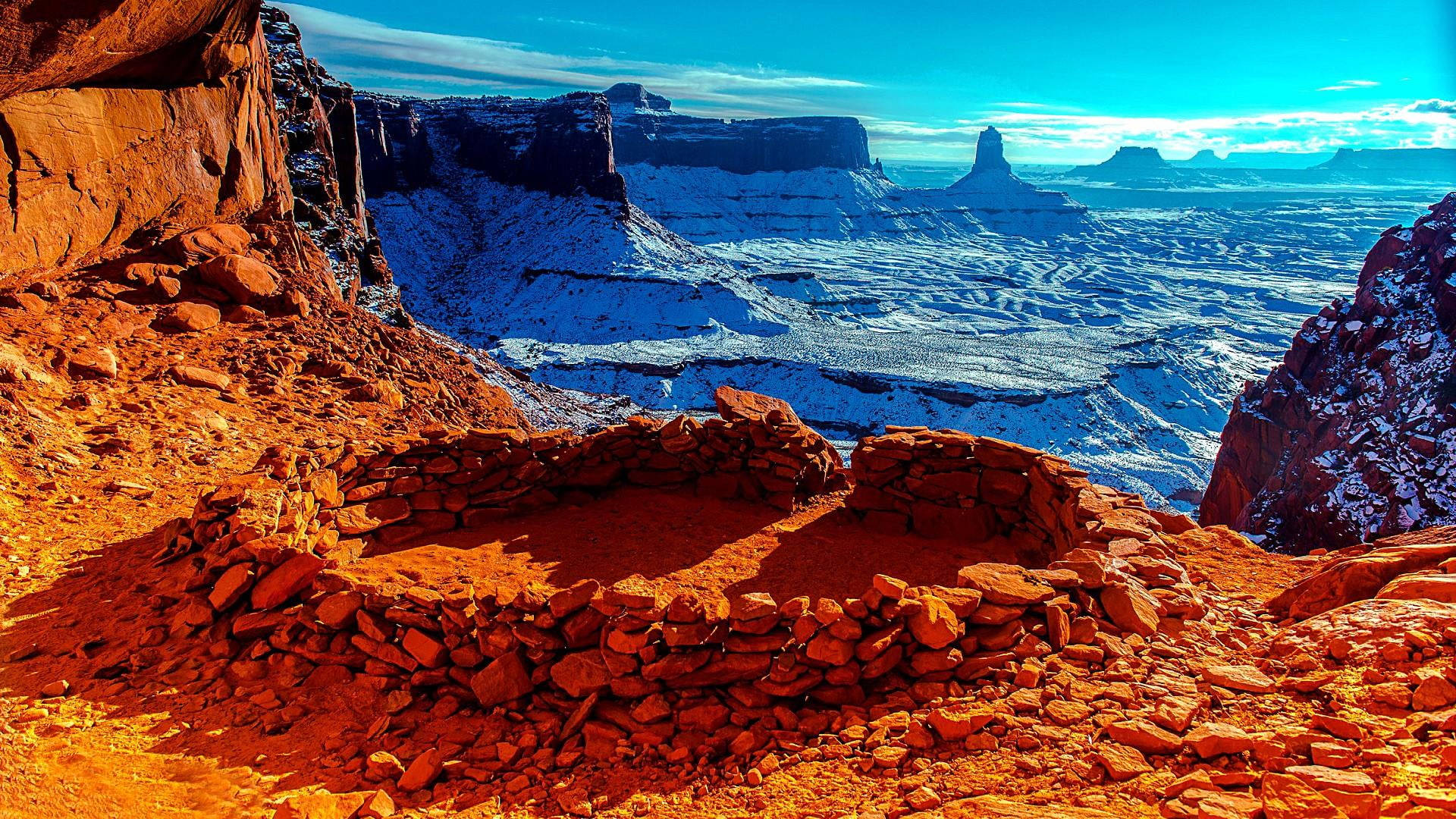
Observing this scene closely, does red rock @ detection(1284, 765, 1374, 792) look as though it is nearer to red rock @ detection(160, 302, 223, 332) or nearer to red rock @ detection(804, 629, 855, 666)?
red rock @ detection(804, 629, 855, 666)

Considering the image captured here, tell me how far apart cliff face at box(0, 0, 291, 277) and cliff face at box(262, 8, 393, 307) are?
499 centimetres

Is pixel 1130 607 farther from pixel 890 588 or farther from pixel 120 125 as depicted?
pixel 120 125

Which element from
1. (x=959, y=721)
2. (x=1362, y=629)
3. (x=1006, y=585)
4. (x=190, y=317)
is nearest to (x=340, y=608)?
(x=959, y=721)

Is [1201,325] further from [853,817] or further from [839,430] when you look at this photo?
[853,817]

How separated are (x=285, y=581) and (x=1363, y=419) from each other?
120ft

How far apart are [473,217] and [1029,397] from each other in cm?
7266

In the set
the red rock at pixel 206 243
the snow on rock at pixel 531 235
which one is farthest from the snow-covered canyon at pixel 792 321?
the red rock at pixel 206 243

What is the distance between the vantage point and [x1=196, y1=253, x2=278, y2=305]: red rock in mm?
14500

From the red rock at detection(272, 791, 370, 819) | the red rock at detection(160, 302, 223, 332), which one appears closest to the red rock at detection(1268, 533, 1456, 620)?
the red rock at detection(272, 791, 370, 819)

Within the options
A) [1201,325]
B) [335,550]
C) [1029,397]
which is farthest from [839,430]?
[1201,325]

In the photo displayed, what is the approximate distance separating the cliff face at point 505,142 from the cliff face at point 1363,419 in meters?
81.9

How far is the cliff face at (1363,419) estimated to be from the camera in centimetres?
2559

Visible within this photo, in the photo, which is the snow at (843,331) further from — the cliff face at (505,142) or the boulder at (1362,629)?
the boulder at (1362,629)

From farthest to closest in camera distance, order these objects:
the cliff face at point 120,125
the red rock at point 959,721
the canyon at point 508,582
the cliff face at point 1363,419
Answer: the cliff face at point 1363,419 → the cliff face at point 120,125 → the red rock at point 959,721 → the canyon at point 508,582
